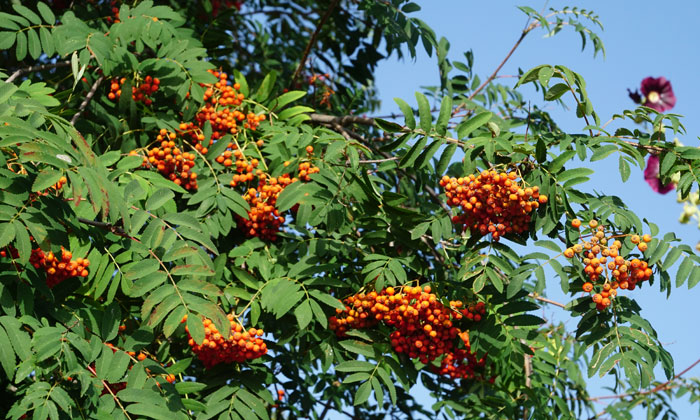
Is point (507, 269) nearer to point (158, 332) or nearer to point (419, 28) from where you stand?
point (158, 332)

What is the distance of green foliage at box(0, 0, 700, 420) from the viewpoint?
9.68 ft

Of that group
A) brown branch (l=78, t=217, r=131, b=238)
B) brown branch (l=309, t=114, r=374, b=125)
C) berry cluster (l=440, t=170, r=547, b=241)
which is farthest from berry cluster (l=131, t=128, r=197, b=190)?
berry cluster (l=440, t=170, r=547, b=241)

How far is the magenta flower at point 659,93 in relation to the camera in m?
5.93

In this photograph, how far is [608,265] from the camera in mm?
3139

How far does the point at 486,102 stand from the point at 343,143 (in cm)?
175

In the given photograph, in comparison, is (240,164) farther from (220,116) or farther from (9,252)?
(9,252)

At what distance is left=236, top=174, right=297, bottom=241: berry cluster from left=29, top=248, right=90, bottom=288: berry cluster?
0.84 m

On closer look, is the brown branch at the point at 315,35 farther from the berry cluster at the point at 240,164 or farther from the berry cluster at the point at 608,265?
the berry cluster at the point at 608,265

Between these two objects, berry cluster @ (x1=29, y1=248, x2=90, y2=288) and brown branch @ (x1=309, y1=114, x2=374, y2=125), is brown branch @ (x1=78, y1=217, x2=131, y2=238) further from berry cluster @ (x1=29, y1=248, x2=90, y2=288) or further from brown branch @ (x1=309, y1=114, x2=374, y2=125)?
brown branch @ (x1=309, y1=114, x2=374, y2=125)

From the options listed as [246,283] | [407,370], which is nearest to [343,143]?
[246,283]

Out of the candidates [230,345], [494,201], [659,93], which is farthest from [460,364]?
[659,93]

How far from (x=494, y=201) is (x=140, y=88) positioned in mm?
1859

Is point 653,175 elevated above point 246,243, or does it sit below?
above

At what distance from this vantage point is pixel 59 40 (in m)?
3.81
